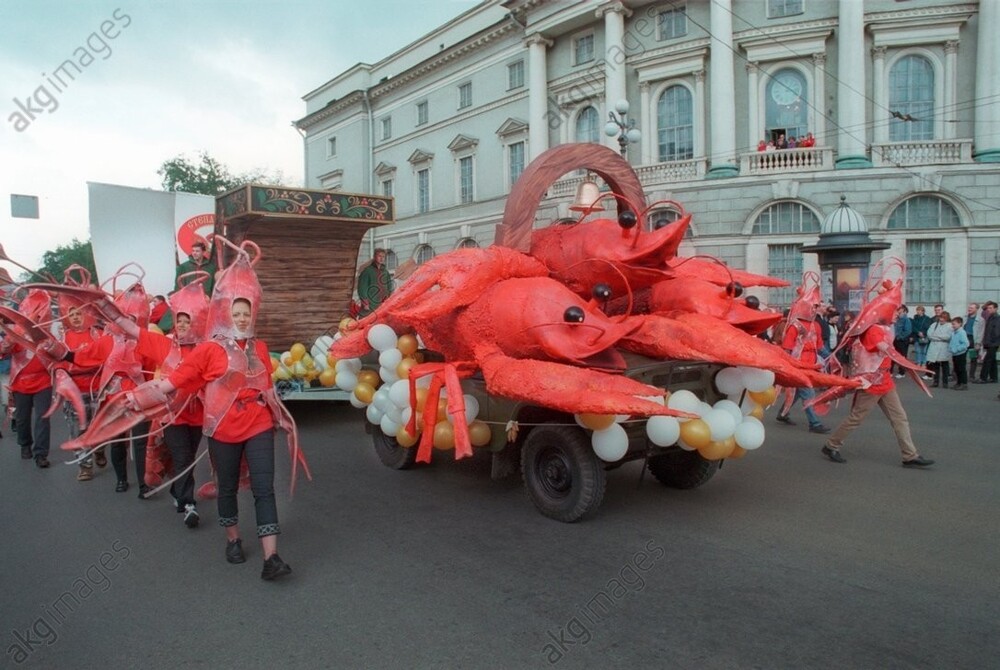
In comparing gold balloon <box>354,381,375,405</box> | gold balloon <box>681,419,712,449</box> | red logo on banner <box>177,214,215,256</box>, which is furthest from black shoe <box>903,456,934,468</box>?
red logo on banner <box>177,214,215,256</box>

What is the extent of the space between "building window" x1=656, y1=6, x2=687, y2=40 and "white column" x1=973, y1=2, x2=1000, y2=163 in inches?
305

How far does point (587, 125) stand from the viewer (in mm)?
23594

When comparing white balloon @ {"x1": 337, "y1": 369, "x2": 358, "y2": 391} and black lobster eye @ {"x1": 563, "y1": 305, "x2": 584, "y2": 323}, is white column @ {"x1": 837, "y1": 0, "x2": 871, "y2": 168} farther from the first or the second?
black lobster eye @ {"x1": 563, "y1": 305, "x2": 584, "y2": 323}

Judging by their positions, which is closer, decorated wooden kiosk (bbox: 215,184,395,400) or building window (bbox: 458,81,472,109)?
decorated wooden kiosk (bbox: 215,184,395,400)

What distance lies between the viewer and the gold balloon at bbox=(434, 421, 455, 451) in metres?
4.98

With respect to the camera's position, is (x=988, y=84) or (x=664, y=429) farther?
(x=988, y=84)

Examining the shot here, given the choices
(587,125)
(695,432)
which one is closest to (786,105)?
(587,125)

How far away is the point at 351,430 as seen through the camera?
28.2 ft

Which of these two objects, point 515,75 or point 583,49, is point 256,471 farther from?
point 515,75

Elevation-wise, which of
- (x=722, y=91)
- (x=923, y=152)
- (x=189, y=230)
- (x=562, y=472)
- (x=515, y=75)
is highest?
(x=515, y=75)

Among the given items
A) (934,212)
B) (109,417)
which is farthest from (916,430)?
(934,212)

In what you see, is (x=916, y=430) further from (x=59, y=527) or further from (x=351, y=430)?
(x=59, y=527)

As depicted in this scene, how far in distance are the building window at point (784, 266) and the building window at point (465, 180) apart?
41.7 ft

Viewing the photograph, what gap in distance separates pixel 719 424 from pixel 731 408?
32cm
